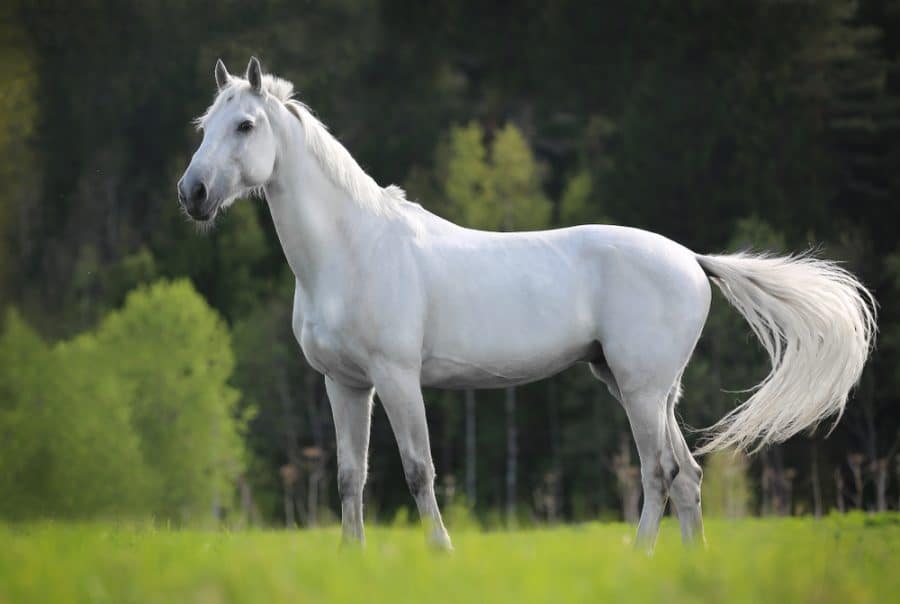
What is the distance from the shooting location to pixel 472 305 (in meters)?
7.11

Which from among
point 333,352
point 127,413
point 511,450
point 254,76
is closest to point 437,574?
point 333,352

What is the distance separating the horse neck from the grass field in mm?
1757

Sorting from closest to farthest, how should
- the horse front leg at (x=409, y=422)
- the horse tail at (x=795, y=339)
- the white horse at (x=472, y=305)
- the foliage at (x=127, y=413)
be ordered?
the horse front leg at (x=409, y=422) → the white horse at (x=472, y=305) → the horse tail at (x=795, y=339) → the foliage at (x=127, y=413)

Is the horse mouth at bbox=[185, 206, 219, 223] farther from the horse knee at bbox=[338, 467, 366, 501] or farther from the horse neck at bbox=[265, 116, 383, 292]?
the horse knee at bbox=[338, 467, 366, 501]

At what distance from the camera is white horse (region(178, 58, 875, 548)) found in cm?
677

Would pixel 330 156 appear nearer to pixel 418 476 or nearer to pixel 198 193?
pixel 198 193

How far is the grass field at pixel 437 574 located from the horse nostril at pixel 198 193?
193 cm

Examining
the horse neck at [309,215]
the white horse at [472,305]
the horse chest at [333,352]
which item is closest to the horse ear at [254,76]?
the white horse at [472,305]

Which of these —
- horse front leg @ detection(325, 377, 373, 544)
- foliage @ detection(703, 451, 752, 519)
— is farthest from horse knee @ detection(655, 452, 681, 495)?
foliage @ detection(703, 451, 752, 519)

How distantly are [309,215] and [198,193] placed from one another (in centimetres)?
67

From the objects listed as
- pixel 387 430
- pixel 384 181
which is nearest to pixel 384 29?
pixel 384 181

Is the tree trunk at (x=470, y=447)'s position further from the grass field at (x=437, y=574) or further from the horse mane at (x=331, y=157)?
the grass field at (x=437, y=574)

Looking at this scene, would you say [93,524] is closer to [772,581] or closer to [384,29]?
[772,581]

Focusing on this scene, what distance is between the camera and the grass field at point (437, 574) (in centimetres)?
419
